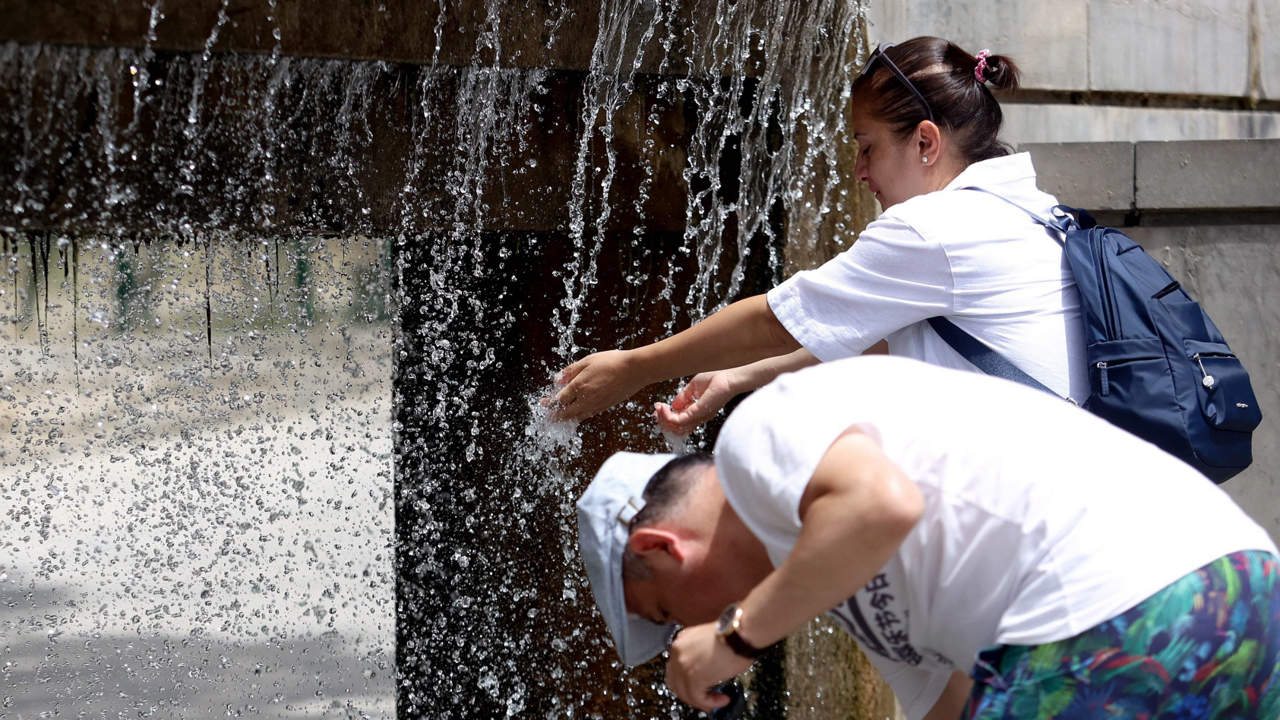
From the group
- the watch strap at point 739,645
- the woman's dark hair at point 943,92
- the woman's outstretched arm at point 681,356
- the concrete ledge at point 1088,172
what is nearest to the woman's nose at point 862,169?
the woman's dark hair at point 943,92

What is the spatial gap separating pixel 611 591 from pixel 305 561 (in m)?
6.70

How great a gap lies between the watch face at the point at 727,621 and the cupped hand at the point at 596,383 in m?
1.12

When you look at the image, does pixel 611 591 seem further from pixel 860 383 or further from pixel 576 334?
pixel 576 334

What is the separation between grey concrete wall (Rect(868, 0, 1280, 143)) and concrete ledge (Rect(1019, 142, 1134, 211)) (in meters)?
0.15

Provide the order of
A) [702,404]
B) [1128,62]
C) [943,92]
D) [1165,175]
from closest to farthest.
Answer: [943,92] → [702,404] → [1165,175] → [1128,62]

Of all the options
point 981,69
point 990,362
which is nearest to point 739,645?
point 990,362

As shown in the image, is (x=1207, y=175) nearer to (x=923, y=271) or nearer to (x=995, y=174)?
(x=995, y=174)

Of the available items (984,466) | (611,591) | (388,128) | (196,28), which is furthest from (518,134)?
(984,466)

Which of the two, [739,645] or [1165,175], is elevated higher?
[1165,175]

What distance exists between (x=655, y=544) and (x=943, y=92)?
133 cm

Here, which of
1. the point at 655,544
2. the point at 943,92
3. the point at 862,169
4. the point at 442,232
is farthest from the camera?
the point at 442,232

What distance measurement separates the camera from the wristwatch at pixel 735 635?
5.24 feet

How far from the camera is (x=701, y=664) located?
1.62 m

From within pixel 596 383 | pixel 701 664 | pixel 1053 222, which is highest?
pixel 1053 222
